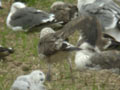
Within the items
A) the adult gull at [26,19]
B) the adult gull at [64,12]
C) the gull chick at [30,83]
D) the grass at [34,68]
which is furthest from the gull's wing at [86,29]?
the adult gull at [64,12]

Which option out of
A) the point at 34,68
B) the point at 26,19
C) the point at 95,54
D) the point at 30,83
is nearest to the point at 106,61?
the point at 95,54

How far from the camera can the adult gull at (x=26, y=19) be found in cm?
884

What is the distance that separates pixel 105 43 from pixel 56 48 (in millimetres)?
679

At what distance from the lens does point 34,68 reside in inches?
274

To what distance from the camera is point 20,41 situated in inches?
327

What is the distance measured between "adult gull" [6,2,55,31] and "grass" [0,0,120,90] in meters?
0.22

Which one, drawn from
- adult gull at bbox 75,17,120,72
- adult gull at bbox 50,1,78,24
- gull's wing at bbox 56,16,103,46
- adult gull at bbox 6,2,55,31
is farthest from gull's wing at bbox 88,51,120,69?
adult gull at bbox 50,1,78,24

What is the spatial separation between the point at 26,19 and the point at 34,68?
2151 millimetres

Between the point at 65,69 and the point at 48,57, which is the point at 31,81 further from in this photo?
the point at 65,69

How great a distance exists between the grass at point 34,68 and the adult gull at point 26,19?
22cm

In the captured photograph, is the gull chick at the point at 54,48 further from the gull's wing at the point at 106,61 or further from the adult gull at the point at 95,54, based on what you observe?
the gull's wing at the point at 106,61

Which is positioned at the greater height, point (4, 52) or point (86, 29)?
point (86, 29)

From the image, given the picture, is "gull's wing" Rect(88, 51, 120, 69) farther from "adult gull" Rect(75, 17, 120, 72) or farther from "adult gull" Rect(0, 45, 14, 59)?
"adult gull" Rect(0, 45, 14, 59)

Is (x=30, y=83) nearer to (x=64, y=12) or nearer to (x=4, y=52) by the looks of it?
(x=4, y=52)
